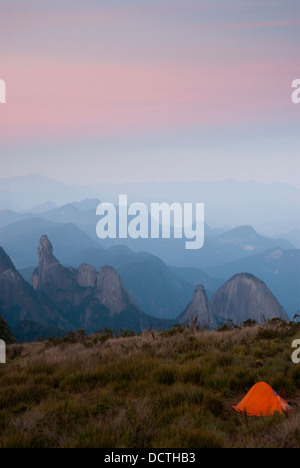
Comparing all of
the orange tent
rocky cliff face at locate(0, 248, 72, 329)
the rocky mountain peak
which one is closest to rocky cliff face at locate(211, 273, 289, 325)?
rocky cliff face at locate(0, 248, 72, 329)

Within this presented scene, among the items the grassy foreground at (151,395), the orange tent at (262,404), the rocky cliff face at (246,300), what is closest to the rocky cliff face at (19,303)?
the rocky cliff face at (246,300)

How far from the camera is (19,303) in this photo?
605ft

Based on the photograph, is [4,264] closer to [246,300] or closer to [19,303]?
[19,303]

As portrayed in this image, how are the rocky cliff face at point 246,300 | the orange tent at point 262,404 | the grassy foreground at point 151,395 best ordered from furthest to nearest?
1. the rocky cliff face at point 246,300
2. the orange tent at point 262,404
3. the grassy foreground at point 151,395

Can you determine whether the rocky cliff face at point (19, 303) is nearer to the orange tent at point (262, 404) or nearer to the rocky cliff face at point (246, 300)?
the rocky cliff face at point (246, 300)

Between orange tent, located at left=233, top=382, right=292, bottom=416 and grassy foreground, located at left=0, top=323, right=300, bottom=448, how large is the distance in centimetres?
24

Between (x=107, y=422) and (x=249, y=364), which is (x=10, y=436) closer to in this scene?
(x=107, y=422)

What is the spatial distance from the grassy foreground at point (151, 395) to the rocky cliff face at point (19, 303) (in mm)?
182379

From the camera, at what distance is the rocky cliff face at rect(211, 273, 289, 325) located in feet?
593

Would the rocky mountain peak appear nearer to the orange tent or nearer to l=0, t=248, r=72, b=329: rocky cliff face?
l=0, t=248, r=72, b=329: rocky cliff face

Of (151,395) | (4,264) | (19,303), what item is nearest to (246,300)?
(19,303)

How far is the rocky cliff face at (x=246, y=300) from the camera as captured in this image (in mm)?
180750

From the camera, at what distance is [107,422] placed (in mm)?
5168
